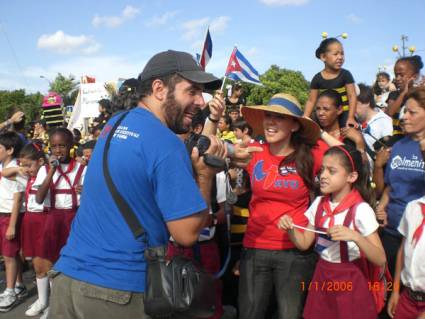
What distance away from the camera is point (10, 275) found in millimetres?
4898

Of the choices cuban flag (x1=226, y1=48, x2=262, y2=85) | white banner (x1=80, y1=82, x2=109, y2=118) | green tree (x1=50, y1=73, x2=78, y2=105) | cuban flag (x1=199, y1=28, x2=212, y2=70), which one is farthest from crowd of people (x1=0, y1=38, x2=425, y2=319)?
green tree (x1=50, y1=73, x2=78, y2=105)

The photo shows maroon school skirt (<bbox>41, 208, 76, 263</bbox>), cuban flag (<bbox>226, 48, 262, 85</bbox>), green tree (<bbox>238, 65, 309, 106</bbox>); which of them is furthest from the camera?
green tree (<bbox>238, 65, 309, 106</bbox>)

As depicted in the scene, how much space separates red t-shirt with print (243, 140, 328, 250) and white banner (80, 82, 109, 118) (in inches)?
529

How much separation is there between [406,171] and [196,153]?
186cm

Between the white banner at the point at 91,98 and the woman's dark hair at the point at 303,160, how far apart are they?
13435 millimetres

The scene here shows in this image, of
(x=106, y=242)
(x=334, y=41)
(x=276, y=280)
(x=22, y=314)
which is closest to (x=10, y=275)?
(x=22, y=314)

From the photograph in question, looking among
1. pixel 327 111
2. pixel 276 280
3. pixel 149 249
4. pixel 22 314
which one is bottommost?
pixel 22 314

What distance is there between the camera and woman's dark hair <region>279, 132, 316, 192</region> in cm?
298

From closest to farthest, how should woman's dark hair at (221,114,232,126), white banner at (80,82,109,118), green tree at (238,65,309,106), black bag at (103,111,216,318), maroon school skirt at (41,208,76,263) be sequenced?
black bag at (103,111,216,318)
maroon school skirt at (41,208,76,263)
woman's dark hair at (221,114,232,126)
white banner at (80,82,109,118)
green tree at (238,65,309,106)

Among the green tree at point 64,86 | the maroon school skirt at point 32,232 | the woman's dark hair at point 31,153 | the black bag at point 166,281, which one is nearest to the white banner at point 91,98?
the woman's dark hair at point 31,153

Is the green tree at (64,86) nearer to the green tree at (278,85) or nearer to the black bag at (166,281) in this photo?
the green tree at (278,85)

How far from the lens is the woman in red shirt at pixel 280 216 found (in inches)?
116

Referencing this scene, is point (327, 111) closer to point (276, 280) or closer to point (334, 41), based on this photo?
point (334, 41)
